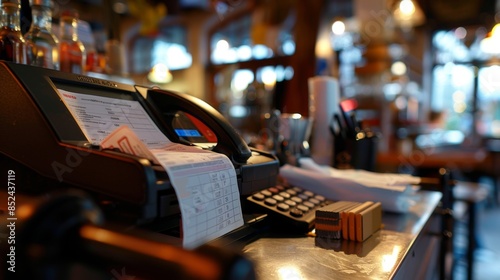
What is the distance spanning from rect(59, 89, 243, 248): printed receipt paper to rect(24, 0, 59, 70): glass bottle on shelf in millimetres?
240

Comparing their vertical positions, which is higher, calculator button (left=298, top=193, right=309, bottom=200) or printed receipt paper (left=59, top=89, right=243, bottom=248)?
printed receipt paper (left=59, top=89, right=243, bottom=248)

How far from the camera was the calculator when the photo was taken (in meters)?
0.66

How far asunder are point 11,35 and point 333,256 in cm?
68

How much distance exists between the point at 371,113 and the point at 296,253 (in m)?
4.10

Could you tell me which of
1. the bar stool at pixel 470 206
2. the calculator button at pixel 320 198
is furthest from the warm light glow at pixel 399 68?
the calculator button at pixel 320 198

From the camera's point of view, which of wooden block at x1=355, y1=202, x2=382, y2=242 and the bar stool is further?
the bar stool

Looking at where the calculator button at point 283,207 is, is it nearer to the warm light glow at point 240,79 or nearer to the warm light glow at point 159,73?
the warm light glow at point 159,73

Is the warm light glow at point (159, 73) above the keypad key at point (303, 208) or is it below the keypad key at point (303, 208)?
above

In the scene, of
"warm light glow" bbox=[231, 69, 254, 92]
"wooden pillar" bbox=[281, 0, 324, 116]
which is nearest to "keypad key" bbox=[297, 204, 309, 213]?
"wooden pillar" bbox=[281, 0, 324, 116]

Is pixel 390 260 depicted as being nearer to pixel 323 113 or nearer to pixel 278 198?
pixel 278 198

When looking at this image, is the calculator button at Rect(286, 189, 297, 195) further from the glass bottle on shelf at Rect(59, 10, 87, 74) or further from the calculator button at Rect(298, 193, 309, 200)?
the glass bottle on shelf at Rect(59, 10, 87, 74)

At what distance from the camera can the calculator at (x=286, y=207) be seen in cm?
66

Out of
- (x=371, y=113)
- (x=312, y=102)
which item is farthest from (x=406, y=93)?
(x=312, y=102)

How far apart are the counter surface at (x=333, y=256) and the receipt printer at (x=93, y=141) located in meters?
0.11
